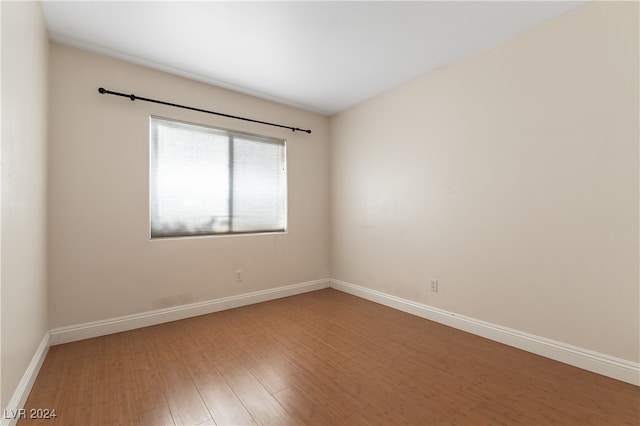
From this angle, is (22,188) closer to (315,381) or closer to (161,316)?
(161,316)

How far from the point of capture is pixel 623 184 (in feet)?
6.34

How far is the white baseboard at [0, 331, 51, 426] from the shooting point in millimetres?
1426

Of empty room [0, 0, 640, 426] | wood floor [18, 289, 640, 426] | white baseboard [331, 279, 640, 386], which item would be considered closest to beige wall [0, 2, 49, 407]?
empty room [0, 0, 640, 426]

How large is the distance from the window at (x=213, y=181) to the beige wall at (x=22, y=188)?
93 centimetres

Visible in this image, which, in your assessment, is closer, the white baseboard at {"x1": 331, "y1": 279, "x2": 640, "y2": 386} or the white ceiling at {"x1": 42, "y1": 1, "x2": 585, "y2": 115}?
the white baseboard at {"x1": 331, "y1": 279, "x2": 640, "y2": 386}

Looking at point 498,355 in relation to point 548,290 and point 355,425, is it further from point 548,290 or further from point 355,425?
point 355,425

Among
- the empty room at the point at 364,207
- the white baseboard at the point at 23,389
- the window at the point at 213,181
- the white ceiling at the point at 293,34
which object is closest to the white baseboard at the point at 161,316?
the empty room at the point at 364,207

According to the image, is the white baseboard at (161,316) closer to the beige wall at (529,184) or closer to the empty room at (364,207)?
the empty room at (364,207)

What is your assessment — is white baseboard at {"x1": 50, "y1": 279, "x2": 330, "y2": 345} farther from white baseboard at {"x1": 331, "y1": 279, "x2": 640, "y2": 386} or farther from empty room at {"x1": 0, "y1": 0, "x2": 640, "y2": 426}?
white baseboard at {"x1": 331, "y1": 279, "x2": 640, "y2": 386}

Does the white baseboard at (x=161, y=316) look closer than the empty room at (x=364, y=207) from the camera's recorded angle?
No

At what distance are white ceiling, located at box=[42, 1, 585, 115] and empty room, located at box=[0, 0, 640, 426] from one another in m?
0.02

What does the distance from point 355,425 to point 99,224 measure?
2.78 metres

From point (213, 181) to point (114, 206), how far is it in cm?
102

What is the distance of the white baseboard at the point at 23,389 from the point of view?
143 centimetres
